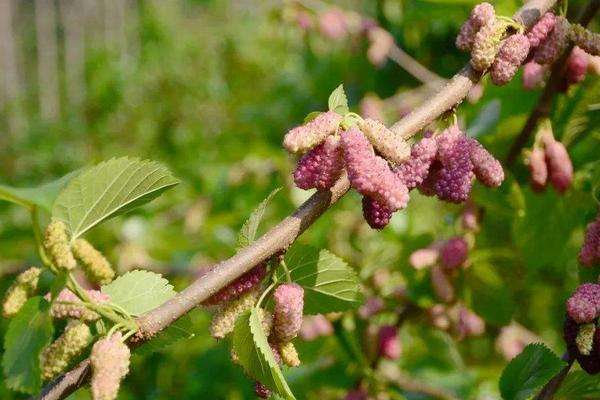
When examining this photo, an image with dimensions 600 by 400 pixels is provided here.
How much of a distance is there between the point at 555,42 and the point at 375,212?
29 cm

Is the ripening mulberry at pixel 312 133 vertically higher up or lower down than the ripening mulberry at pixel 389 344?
higher up

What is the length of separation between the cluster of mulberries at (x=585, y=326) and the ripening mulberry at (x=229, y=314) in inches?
10.9

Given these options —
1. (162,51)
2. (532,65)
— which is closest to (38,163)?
(162,51)

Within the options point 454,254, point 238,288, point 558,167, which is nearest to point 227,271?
point 238,288

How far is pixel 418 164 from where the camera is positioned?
2.36 ft

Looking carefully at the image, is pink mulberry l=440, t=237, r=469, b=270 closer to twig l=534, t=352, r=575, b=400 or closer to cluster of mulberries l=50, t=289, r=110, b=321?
twig l=534, t=352, r=575, b=400

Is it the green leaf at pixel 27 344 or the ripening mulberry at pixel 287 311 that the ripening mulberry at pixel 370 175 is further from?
the green leaf at pixel 27 344

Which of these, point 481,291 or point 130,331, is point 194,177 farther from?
point 130,331

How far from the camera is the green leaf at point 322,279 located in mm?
758

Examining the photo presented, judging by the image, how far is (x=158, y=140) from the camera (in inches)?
163

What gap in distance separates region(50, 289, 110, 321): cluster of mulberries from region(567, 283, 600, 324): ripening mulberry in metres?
0.40

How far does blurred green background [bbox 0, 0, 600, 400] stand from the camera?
1.22 meters

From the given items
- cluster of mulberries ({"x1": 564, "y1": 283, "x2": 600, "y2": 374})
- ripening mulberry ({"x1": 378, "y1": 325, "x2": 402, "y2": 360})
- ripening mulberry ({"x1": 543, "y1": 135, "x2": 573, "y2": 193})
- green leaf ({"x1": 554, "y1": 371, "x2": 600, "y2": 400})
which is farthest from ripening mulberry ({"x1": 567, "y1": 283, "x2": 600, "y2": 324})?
ripening mulberry ({"x1": 378, "y1": 325, "x2": 402, "y2": 360})

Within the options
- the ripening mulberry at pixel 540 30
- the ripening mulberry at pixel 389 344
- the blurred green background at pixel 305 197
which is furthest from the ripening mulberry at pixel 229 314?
the ripening mulberry at pixel 389 344
